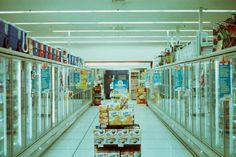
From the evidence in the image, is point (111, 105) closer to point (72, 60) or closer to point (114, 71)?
point (72, 60)

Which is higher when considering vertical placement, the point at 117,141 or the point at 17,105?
the point at 17,105

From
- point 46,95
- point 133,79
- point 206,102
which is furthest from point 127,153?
point 133,79

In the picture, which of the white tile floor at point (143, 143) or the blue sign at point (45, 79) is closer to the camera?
the white tile floor at point (143, 143)

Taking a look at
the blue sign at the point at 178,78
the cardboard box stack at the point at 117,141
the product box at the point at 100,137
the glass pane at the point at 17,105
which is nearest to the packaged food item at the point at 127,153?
the cardboard box stack at the point at 117,141

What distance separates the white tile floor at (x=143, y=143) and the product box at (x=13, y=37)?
2479 mm

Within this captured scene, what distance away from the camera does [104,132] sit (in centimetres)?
425

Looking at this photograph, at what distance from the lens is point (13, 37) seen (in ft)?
15.9

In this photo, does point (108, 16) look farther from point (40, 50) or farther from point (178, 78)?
point (40, 50)

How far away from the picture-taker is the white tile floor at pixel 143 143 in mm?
6417

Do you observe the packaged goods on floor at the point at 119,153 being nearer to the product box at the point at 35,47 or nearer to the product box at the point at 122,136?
the product box at the point at 122,136

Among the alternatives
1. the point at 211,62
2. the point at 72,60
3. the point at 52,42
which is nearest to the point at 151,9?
the point at 72,60

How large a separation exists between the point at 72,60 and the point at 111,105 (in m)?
7.12

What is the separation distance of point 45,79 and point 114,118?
288cm

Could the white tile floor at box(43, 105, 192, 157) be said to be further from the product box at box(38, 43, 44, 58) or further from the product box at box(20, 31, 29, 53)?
the product box at box(20, 31, 29, 53)
